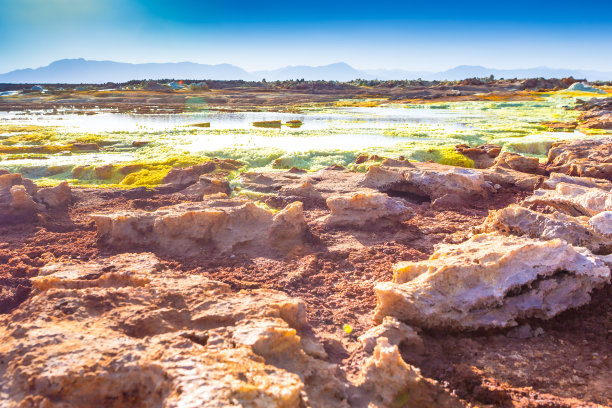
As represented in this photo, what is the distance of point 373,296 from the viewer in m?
6.77

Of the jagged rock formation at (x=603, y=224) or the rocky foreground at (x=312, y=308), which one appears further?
the jagged rock formation at (x=603, y=224)

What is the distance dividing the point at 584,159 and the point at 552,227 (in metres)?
8.86

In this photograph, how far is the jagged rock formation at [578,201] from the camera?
8578 millimetres

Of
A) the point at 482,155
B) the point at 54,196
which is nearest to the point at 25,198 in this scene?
the point at 54,196

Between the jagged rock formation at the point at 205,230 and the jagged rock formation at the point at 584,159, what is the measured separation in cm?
938

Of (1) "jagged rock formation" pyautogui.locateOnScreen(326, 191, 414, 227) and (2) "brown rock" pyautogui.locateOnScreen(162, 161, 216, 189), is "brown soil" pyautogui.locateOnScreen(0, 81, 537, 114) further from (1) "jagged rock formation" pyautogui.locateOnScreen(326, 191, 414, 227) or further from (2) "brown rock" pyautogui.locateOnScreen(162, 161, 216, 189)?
(1) "jagged rock formation" pyautogui.locateOnScreen(326, 191, 414, 227)

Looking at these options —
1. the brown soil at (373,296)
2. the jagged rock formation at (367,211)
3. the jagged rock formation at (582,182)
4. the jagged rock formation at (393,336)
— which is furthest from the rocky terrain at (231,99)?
the jagged rock formation at (393,336)

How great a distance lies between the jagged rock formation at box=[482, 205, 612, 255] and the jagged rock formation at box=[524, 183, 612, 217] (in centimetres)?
86

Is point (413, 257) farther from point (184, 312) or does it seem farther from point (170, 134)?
point (170, 134)

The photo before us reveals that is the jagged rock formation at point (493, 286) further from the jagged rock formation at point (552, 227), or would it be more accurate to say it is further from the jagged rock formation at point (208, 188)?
the jagged rock formation at point (208, 188)

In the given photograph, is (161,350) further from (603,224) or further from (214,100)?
(214,100)

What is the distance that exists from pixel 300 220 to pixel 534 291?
179 inches

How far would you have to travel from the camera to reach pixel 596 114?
32938 mm

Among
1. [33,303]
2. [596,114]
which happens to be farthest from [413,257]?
[596,114]
